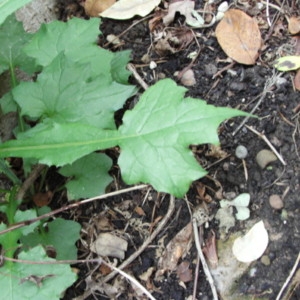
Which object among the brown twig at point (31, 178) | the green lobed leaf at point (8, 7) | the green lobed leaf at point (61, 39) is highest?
the green lobed leaf at point (8, 7)

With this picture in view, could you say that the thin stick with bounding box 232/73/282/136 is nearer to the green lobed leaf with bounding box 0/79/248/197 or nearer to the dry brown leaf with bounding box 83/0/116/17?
the green lobed leaf with bounding box 0/79/248/197

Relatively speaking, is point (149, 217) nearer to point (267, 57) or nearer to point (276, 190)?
point (276, 190)

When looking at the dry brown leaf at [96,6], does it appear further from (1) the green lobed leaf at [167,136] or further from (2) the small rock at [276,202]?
(2) the small rock at [276,202]

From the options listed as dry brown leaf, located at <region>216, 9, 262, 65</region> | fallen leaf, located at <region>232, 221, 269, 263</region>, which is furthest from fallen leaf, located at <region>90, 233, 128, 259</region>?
dry brown leaf, located at <region>216, 9, 262, 65</region>

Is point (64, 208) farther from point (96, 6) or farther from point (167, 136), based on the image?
point (96, 6)

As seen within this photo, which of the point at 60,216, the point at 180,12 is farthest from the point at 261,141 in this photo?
the point at 60,216

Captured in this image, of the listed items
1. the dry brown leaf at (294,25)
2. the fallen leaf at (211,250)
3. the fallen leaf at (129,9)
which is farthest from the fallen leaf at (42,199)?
the dry brown leaf at (294,25)
